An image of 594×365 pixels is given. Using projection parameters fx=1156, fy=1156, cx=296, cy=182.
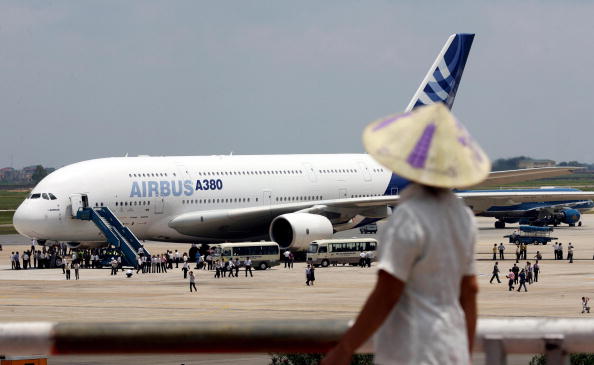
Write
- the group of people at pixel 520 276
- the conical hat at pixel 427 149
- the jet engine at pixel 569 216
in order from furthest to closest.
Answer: the jet engine at pixel 569 216
the group of people at pixel 520 276
the conical hat at pixel 427 149

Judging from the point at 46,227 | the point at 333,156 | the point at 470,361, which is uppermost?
the point at 333,156

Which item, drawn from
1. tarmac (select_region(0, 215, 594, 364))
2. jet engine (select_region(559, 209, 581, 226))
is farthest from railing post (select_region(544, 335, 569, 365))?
jet engine (select_region(559, 209, 581, 226))

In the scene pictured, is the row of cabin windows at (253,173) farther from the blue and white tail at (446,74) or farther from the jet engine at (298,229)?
the blue and white tail at (446,74)

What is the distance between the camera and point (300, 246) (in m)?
60.7

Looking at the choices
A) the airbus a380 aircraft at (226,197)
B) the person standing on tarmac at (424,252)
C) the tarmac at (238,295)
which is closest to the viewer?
the person standing on tarmac at (424,252)

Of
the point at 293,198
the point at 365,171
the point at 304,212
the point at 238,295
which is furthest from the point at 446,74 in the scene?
the point at 238,295

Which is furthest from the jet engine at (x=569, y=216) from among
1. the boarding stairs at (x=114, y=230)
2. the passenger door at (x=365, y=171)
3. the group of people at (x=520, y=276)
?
the boarding stairs at (x=114, y=230)

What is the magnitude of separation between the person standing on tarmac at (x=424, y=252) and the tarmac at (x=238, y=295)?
27413mm

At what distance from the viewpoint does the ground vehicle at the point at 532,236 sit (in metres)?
78.9

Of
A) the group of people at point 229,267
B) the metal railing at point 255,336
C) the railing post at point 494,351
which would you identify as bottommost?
the railing post at point 494,351

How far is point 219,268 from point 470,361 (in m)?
51.7

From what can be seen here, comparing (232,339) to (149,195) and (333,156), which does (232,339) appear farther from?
(333,156)

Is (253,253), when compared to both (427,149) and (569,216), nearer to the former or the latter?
(569,216)

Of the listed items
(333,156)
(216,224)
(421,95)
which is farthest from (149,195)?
(421,95)
